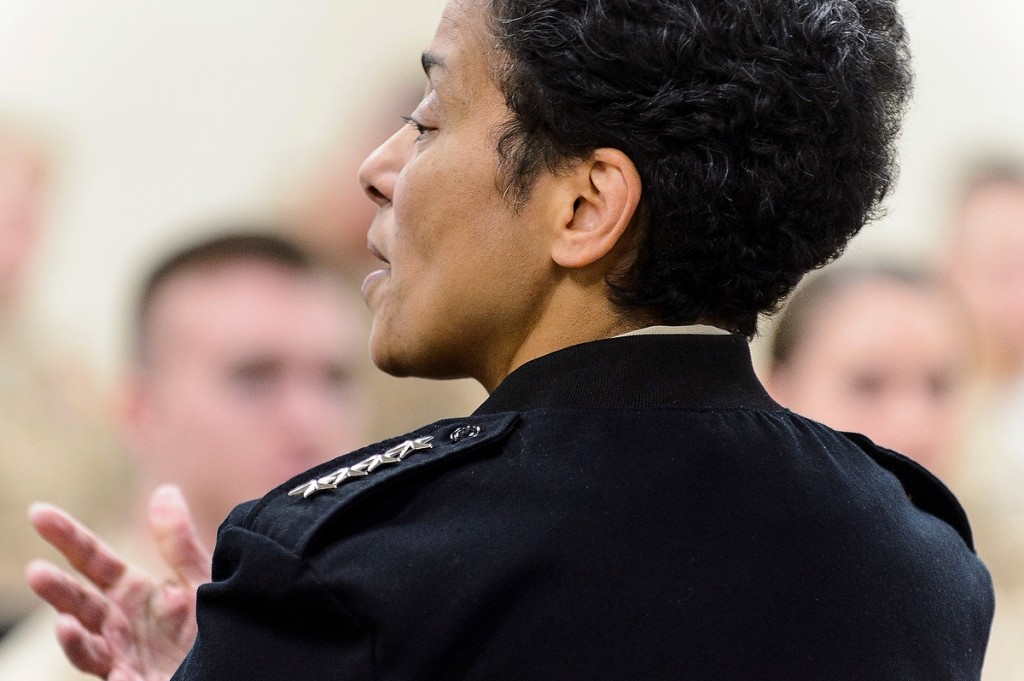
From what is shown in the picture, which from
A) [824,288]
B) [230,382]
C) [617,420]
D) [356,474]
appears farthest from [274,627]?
[824,288]

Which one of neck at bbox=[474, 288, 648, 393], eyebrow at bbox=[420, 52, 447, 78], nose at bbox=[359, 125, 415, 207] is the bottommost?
neck at bbox=[474, 288, 648, 393]

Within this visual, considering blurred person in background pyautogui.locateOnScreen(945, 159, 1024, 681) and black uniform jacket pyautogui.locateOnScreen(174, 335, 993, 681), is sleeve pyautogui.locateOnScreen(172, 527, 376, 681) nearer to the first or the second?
black uniform jacket pyautogui.locateOnScreen(174, 335, 993, 681)

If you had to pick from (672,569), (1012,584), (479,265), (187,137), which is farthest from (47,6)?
(1012,584)

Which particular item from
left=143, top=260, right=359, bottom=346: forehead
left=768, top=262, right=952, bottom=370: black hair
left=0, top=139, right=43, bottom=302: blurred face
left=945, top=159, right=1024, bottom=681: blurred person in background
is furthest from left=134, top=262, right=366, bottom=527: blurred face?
left=945, top=159, right=1024, bottom=681: blurred person in background

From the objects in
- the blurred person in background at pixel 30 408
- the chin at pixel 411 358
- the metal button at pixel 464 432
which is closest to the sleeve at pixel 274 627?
the metal button at pixel 464 432

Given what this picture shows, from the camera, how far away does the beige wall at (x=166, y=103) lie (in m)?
1.75

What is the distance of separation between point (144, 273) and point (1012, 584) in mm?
1707

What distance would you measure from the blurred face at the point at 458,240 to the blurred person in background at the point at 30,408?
3.04ft

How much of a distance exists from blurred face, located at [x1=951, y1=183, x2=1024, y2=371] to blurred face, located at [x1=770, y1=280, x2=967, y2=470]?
7 cm

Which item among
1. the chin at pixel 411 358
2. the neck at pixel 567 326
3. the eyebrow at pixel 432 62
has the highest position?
the eyebrow at pixel 432 62

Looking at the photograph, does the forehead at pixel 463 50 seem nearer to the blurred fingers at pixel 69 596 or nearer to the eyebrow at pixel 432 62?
the eyebrow at pixel 432 62

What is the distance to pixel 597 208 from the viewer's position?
0.86m

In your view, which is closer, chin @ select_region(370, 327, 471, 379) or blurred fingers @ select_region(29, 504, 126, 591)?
chin @ select_region(370, 327, 471, 379)

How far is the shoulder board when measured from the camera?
733 mm
